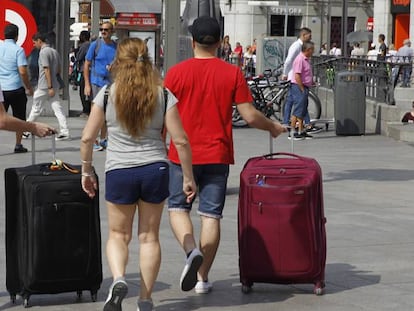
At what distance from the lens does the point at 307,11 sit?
6706 cm

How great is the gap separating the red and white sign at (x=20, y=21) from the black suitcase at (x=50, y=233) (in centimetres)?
1227

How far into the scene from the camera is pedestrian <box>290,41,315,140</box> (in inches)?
742

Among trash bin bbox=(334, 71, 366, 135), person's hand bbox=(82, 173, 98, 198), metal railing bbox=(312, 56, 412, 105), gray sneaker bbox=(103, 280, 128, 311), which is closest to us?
gray sneaker bbox=(103, 280, 128, 311)

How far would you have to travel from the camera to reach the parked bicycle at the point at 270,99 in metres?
21.7

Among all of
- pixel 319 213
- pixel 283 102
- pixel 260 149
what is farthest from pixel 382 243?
pixel 283 102

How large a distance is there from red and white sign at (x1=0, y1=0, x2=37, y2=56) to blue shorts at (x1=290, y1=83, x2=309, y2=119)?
174 inches

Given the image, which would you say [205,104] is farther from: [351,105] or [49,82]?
[351,105]

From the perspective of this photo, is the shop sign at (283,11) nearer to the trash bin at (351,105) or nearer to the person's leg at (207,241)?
the trash bin at (351,105)

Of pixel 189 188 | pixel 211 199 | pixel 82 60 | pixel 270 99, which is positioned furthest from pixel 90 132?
pixel 82 60

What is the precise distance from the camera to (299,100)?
753 inches

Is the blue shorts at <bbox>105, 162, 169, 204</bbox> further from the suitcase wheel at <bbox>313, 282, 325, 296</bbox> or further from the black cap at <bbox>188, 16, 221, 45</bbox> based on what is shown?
the suitcase wheel at <bbox>313, 282, 325, 296</bbox>

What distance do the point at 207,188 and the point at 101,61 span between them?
8.98 metres

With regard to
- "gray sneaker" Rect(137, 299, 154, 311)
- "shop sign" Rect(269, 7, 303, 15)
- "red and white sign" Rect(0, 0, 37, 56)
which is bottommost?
"gray sneaker" Rect(137, 299, 154, 311)

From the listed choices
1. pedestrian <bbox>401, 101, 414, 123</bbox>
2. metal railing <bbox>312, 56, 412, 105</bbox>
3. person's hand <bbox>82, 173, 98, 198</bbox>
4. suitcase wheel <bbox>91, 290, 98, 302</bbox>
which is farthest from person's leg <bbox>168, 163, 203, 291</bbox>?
metal railing <bbox>312, 56, 412, 105</bbox>
